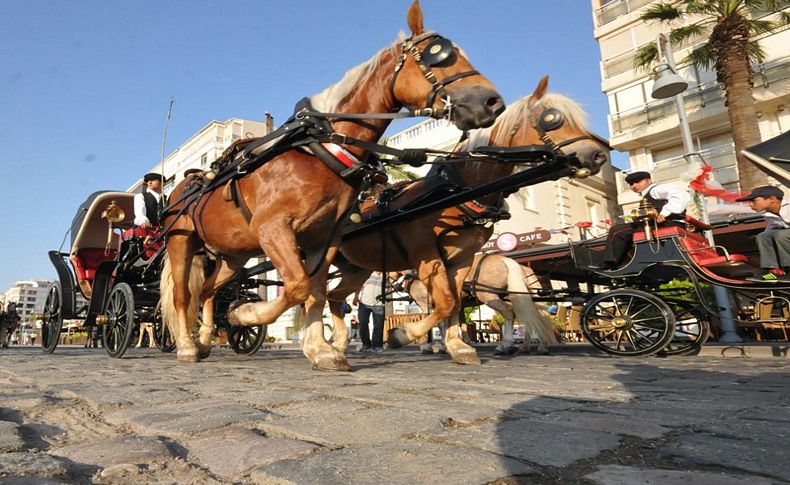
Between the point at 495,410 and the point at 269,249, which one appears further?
the point at 269,249

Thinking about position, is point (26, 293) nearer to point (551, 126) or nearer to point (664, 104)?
point (664, 104)

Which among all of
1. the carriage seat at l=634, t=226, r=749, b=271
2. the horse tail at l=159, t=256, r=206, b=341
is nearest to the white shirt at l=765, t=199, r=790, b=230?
the carriage seat at l=634, t=226, r=749, b=271

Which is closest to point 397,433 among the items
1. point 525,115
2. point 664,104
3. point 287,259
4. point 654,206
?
point 287,259

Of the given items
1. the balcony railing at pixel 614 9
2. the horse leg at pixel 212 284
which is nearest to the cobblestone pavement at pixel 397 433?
the horse leg at pixel 212 284

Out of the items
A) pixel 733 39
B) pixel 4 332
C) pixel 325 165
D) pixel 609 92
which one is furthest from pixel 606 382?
pixel 609 92

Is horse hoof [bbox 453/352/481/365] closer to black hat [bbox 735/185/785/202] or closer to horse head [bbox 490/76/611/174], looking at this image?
horse head [bbox 490/76/611/174]

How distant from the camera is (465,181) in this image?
4.79 metres

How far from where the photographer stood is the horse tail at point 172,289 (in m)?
5.46

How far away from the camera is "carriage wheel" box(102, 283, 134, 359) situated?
582cm

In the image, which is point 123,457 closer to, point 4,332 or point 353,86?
point 353,86

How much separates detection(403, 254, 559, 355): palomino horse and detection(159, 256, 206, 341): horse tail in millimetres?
3034

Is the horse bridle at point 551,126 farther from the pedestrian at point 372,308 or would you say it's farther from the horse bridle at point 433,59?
the pedestrian at point 372,308

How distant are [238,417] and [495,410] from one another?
0.95 meters

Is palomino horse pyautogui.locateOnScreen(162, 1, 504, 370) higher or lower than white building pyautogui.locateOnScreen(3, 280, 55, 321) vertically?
lower
